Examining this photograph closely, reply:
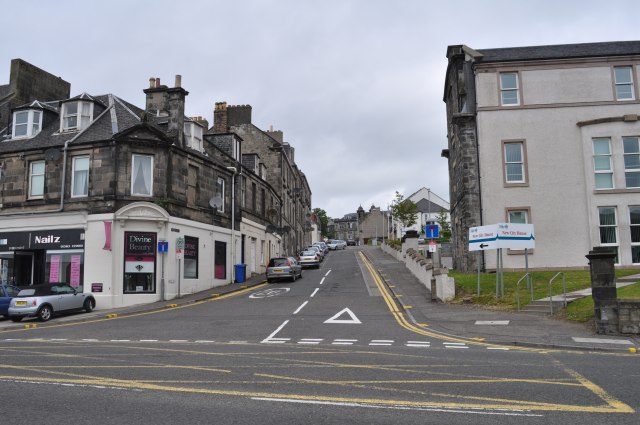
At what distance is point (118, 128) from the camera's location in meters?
25.5

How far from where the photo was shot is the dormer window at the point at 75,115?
26281 mm

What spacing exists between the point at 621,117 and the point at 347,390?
957 inches

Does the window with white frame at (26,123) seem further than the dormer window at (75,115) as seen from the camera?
Yes

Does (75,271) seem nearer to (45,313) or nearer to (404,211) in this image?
(45,313)

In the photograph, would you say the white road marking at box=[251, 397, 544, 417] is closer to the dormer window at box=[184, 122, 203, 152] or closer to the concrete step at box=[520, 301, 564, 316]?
the concrete step at box=[520, 301, 564, 316]

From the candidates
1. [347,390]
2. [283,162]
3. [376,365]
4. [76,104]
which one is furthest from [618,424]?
[283,162]

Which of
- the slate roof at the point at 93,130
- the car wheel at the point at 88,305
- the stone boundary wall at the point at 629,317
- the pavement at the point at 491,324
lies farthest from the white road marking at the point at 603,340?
the slate roof at the point at 93,130

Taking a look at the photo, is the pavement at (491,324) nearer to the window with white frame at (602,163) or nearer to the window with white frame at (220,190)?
the window with white frame at (602,163)

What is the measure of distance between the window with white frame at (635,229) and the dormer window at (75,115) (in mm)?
28477

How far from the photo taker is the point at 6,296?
19875 mm

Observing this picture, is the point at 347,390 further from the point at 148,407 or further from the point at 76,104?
the point at 76,104

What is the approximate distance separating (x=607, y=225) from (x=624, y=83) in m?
7.70

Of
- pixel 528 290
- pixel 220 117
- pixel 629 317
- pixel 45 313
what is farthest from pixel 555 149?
pixel 220 117

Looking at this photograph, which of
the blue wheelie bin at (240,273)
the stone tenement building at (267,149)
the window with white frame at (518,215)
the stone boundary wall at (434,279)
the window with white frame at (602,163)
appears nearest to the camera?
the stone boundary wall at (434,279)
